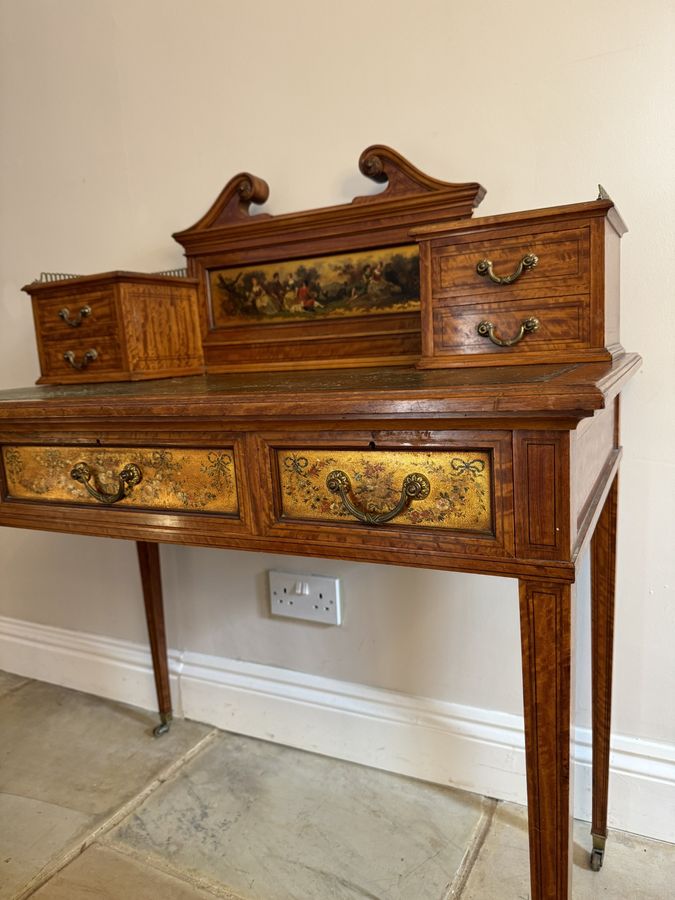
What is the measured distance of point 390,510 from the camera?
75cm

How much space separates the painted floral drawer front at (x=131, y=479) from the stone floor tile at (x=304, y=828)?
732mm

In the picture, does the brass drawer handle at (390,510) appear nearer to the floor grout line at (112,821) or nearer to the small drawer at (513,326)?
the small drawer at (513,326)

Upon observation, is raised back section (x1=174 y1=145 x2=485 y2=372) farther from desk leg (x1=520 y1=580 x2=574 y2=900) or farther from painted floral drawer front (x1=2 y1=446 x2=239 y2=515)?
desk leg (x1=520 y1=580 x2=574 y2=900)

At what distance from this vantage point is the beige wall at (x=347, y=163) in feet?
3.56

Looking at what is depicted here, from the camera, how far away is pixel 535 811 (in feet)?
2.44

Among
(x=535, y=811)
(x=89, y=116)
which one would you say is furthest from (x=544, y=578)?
(x=89, y=116)

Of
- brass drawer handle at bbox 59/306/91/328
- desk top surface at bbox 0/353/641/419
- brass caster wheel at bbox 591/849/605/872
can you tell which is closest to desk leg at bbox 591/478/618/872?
brass caster wheel at bbox 591/849/605/872

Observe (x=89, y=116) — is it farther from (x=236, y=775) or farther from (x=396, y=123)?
(x=236, y=775)

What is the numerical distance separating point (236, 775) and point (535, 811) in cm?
90

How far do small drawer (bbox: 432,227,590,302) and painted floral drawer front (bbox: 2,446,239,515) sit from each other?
40 cm

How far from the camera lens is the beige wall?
1.08 metres

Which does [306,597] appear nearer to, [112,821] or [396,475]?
[112,821]

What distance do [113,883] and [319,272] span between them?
114cm

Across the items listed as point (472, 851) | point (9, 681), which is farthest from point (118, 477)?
point (9, 681)
